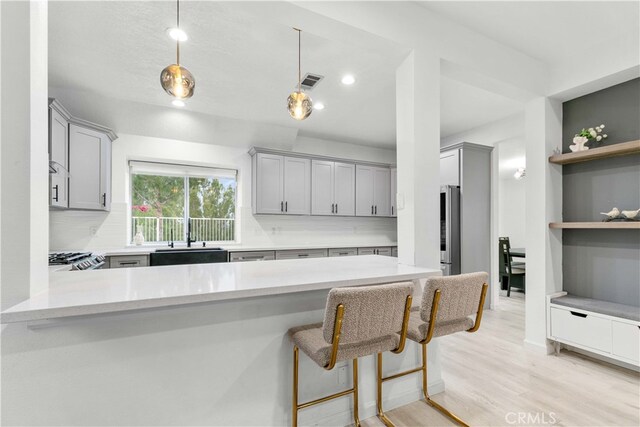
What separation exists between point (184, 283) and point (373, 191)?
4.51 metres

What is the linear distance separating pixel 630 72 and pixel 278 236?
4.47 metres

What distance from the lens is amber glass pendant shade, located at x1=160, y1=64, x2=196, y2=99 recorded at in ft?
6.13

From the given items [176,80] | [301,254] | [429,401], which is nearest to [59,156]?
[176,80]

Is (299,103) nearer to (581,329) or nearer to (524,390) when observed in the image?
(524,390)

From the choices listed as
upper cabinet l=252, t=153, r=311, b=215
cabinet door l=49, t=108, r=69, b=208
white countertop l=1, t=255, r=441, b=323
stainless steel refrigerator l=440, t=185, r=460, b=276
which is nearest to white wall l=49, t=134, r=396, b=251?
upper cabinet l=252, t=153, r=311, b=215

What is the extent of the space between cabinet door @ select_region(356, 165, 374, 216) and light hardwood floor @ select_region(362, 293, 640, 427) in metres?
2.81

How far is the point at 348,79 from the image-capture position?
3.21 m

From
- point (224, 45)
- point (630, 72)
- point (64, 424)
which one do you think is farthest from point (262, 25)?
point (630, 72)

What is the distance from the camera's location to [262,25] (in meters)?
2.35

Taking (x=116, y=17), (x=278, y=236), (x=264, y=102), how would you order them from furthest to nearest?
(x=278, y=236), (x=264, y=102), (x=116, y=17)

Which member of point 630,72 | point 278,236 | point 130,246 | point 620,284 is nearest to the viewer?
point 630,72

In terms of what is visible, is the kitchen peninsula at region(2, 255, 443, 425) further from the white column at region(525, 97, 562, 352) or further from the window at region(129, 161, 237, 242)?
the window at region(129, 161, 237, 242)

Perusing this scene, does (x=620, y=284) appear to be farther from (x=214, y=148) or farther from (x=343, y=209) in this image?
(x=214, y=148)

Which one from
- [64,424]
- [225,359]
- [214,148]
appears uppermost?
[214,148]
